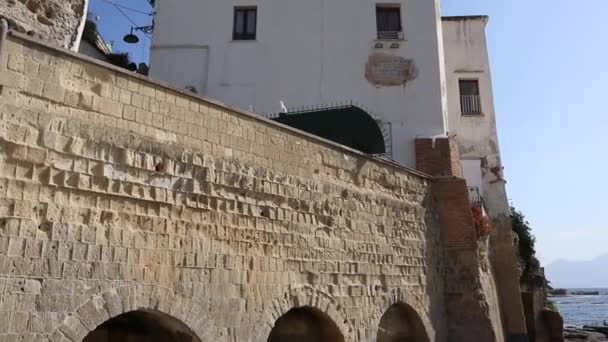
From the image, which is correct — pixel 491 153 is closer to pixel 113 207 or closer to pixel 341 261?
pixel 341 261

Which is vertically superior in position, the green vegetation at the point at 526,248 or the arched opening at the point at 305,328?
the green vegetation at the point at 526,248

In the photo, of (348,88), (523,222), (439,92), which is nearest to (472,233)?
(439,92)

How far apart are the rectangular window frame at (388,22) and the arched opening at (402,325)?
263 inches

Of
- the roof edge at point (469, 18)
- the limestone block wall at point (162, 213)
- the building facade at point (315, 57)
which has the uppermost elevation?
the roof edge at point (469, 18)

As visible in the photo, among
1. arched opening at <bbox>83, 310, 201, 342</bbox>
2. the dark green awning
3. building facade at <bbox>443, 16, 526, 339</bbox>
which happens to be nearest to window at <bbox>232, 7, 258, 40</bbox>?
the dark green awning

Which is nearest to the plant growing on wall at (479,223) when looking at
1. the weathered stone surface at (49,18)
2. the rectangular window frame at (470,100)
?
the rectangular window frame at (470,100)

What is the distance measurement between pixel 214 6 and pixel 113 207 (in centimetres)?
871

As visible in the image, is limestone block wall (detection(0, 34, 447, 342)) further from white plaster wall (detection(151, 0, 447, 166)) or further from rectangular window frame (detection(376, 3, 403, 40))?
rectangular window frame (detection(376, 3, 403, 40))

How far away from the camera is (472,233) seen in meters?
10.1

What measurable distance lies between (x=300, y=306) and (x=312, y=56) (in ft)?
23.3

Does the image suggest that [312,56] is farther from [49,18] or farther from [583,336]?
[583,336]

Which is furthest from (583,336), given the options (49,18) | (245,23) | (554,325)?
(49,18)

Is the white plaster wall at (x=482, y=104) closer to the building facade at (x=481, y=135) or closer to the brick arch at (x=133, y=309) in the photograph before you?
the building facade at (x=481, y=135)

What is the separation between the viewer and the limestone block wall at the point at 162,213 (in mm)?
4199
